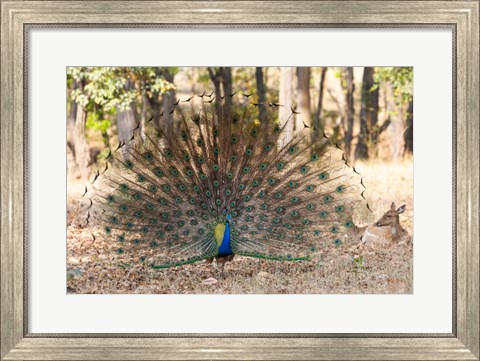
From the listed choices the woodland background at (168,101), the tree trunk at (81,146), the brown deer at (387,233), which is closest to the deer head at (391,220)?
the brown deer at (387,233)

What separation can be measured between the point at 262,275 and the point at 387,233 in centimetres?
182

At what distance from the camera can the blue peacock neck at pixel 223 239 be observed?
7242 millimetres

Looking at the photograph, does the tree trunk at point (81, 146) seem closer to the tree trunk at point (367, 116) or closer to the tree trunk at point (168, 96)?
the tree trunk at point (168, 96)

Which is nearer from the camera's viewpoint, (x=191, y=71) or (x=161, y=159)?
(x=161, y=159)

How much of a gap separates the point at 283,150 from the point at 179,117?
3.68ft

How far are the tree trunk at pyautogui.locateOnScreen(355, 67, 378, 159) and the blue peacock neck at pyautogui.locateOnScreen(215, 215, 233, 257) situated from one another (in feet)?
34.3

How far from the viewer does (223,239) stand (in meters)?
7.27

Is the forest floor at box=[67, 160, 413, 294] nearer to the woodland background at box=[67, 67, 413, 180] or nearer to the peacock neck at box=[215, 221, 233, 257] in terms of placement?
the peacock neck at box=[215, 221, 233, 257]

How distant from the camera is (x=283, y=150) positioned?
7.28 metres

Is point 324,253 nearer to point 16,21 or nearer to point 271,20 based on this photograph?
point 271,20

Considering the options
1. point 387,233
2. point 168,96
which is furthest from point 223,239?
point 168,96

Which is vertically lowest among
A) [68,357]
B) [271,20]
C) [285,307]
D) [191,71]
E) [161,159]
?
[68,357]

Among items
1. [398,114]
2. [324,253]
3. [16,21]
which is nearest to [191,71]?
[398,114]

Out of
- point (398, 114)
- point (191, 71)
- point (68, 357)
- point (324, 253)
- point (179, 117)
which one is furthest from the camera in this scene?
point (191, 71)
